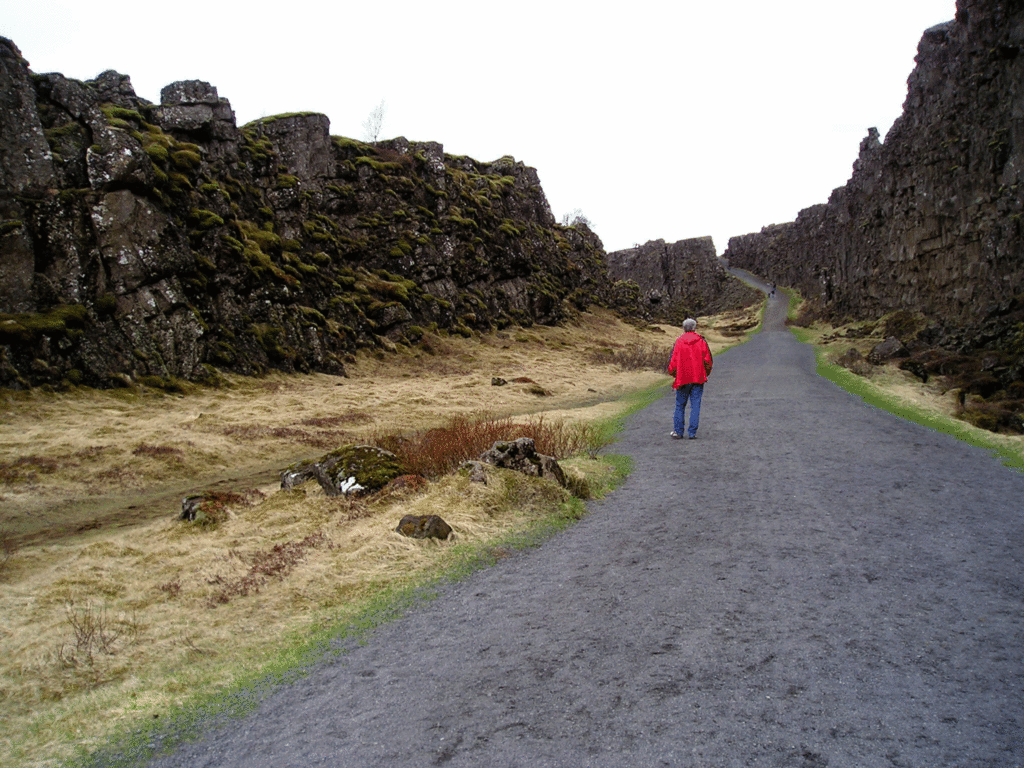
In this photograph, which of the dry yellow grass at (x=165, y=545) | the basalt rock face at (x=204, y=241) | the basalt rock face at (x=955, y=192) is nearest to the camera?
the dry yellow grass at (x=165, y=545)

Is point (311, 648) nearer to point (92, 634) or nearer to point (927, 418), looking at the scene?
point (92, 634)

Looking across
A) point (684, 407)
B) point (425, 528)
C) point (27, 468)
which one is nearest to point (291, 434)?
point (27, 468)

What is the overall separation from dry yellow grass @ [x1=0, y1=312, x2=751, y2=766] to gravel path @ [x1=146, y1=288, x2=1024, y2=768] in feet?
3.09

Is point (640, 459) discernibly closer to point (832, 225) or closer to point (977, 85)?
point (977, 85)

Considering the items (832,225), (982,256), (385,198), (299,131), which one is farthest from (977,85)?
(832,225)

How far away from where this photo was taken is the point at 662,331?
6216 centimetres

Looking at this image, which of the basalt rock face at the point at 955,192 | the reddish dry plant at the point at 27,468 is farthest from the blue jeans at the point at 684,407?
the basalt rock face at the point at 955,192

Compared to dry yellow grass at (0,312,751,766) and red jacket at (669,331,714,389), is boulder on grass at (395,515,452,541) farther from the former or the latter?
red jacket at (669,331,714,389)

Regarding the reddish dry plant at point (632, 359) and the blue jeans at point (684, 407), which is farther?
the reddish dry plant at point (632, 359)

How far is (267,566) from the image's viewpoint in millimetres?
6656

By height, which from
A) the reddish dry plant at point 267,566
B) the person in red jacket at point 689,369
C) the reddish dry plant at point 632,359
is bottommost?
the reddish dry plant at point 632,359

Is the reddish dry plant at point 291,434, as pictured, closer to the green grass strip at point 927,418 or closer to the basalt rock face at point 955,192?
the green grass strip at point 927,418

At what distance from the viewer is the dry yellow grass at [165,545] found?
463cm

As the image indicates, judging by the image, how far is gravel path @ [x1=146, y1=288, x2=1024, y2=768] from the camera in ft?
11.0
